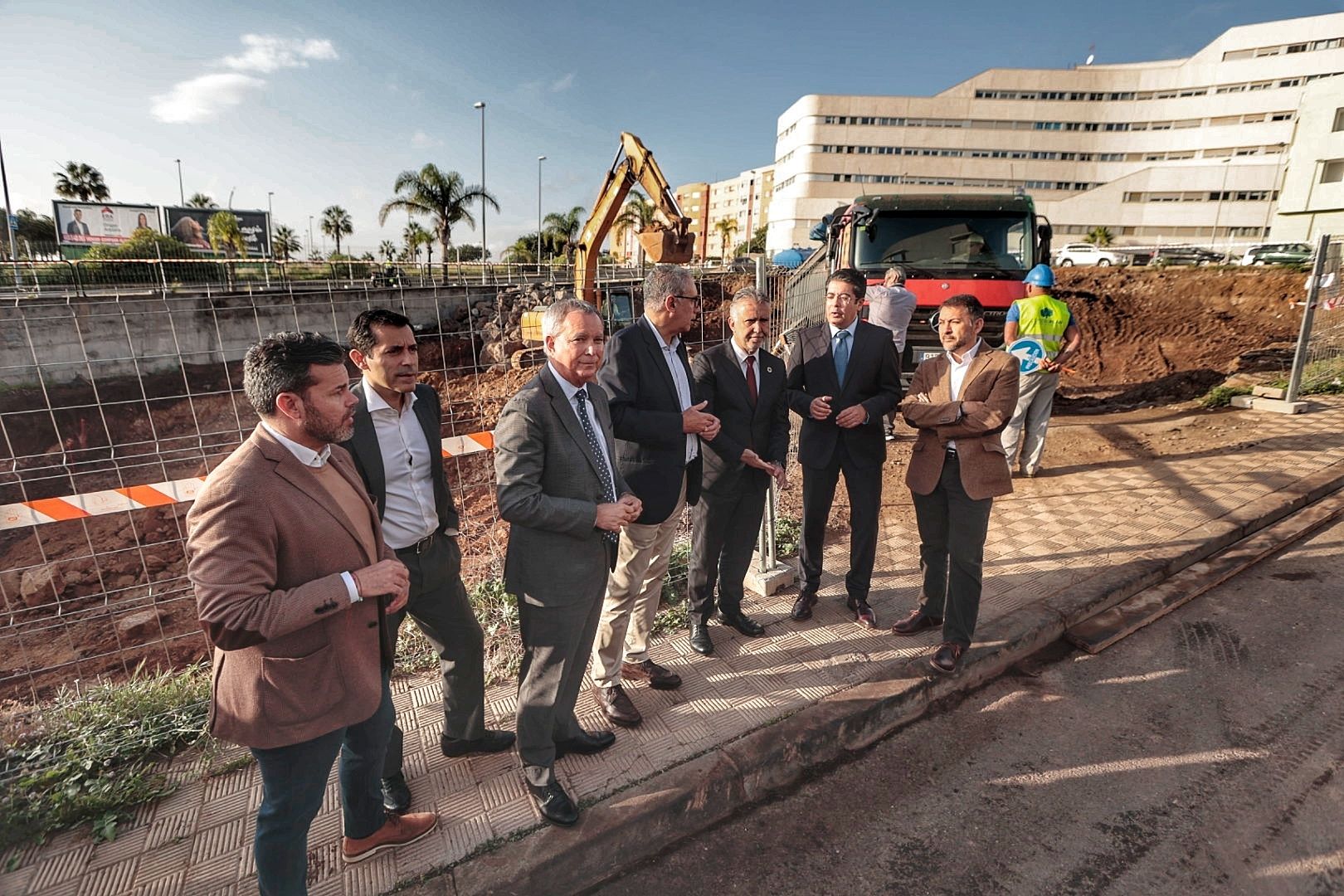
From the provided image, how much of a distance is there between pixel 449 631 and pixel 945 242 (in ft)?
25.1

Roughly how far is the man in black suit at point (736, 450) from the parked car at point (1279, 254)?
28809 millimetres

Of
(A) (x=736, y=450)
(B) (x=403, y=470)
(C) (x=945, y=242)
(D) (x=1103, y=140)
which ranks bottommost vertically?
(A) (x=736, y=450)

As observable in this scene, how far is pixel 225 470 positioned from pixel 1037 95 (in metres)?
73.9

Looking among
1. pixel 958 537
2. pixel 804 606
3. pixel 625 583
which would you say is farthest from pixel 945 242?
pixel 625 583

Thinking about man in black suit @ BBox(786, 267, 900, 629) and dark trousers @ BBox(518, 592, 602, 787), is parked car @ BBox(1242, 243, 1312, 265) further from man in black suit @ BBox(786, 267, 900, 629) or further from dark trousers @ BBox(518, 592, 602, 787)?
dark trousers @ BBox(518, 592, 602, 787)

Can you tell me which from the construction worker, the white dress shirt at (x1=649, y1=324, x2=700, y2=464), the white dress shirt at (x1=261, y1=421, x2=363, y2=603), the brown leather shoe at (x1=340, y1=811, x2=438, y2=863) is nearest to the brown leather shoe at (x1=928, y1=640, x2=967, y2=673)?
the white dress shirt at (x1=649, y1=324, x2=700, y2=464)

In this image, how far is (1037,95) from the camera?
58031 mm

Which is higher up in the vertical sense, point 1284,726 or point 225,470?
point 225,470

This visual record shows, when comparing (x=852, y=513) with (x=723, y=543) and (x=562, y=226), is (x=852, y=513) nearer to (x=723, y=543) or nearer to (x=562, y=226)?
(x=723, y=543)

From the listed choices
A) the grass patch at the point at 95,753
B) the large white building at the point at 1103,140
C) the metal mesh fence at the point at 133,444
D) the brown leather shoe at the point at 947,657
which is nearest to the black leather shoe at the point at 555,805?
the grass patch at the point at 95,753

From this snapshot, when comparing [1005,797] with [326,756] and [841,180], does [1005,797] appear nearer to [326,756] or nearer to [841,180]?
[326,756]

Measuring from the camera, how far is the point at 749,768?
9.20 ft

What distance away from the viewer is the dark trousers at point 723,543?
11.9ft

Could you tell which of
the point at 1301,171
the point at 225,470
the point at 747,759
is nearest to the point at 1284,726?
the point at 747,759
